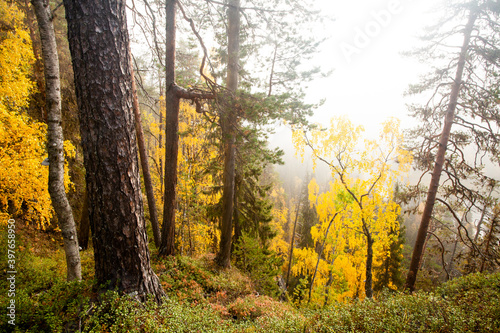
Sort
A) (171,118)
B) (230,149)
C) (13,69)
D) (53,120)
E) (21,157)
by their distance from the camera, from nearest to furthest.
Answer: (53,120) → (13,69) → (21,157) → (171,118) → (230,149)

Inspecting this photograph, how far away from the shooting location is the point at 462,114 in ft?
22.8

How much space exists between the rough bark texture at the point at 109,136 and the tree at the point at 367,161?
5.72 metres

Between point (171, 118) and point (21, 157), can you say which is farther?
point (171, 118)

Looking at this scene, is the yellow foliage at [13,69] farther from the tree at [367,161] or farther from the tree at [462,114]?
the tree at [462,114]

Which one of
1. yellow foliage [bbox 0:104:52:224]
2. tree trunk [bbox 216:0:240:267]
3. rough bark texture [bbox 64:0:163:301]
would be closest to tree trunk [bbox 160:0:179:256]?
tree trunk [bbox 216:0:240:267]

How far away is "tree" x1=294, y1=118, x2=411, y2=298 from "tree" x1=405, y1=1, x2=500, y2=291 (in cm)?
100

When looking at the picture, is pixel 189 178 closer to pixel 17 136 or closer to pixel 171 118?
pixel 171 118

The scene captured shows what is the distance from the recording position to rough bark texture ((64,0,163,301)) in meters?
2.35

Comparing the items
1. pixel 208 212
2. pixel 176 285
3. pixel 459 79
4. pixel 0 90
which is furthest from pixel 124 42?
pixel 459 79

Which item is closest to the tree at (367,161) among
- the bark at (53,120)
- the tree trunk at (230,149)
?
the tree trunk at (230,149)

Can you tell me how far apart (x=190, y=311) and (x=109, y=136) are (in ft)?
9.73

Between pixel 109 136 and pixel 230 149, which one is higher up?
pixel 230 149

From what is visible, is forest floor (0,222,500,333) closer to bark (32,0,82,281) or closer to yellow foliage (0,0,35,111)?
bark (32,0,82,281)

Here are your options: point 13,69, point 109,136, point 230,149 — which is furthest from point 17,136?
point 230,149
